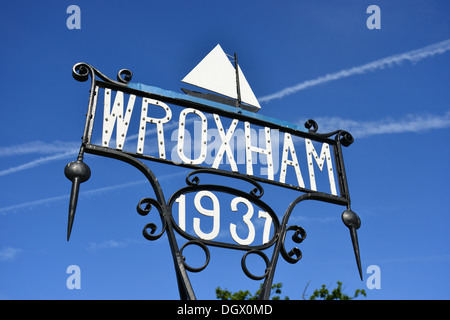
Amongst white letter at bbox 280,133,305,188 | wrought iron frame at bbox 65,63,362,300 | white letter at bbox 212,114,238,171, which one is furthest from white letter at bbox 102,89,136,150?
white letter at bbox 280,133,305,188

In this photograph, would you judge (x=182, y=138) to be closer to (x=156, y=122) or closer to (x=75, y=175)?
(x=156, y=122)

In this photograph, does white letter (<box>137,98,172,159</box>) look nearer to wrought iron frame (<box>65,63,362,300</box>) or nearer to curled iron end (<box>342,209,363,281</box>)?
wrought iron frame (<box>65,63,362,300</box>)

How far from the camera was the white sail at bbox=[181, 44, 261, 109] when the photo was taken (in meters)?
6.99

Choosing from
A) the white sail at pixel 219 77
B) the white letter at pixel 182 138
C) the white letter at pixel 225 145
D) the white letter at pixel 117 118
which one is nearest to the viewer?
the white letter at pixel 117 118

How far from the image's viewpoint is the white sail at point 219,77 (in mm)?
6988

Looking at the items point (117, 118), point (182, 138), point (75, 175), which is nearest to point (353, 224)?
point (182, 138)

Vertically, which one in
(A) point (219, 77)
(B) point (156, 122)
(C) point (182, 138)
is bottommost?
(C) point (182, 138)

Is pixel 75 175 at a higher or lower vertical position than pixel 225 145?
lower

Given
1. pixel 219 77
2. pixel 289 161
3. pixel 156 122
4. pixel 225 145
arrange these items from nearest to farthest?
1. pixel 156 122
2. pixel 225 145
3. pixel 289 161
4. pixel 219 77

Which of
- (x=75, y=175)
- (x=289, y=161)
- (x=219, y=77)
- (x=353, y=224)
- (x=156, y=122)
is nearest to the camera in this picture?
(x=75, y=175)

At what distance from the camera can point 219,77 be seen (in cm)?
717

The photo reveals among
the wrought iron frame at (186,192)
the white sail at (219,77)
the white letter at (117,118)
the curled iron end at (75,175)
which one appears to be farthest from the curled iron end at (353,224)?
the curled iron end at (75,175)

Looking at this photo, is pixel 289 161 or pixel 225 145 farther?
pixel 289 161

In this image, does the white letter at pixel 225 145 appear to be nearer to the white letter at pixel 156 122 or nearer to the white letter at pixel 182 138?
the white letter at pixel 182 138
